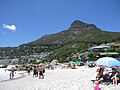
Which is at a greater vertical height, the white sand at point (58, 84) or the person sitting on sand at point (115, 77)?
the person sitting on sand at point (115, 77)

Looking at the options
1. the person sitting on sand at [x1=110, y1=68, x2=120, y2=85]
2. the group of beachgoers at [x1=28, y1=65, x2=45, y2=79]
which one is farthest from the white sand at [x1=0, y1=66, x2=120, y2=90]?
the group of beachgoers at [x1=28, y1=65, x2=45, y2=79]

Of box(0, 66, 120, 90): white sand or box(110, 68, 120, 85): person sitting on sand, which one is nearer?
box(110, 68, 120, 85): person sitting on sand

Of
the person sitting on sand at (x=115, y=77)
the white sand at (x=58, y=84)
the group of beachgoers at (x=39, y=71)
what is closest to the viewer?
the person sitting on sand at (x=115, y=77)

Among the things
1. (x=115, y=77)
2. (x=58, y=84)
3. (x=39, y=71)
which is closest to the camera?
(x=115, y=77)

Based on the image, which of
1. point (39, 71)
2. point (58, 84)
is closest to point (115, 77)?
point (58, 84)

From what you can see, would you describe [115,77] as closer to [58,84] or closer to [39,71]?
[58,84]

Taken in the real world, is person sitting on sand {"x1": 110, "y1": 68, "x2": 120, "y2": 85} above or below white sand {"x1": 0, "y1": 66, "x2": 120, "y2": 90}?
above

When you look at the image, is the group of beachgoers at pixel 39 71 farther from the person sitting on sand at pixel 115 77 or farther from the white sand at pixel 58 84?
the person sitting on sand at pixel 115 77

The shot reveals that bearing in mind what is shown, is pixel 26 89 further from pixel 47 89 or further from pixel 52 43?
pixel 52 43

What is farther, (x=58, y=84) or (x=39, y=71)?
(x=39, y=71)

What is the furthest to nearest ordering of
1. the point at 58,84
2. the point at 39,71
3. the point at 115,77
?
the point at 39,71
the point at 58,84
the point at 115,77

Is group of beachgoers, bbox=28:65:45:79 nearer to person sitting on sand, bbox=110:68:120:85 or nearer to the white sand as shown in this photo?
the white sand

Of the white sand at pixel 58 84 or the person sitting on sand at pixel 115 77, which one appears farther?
the white sand at pixel 58 84

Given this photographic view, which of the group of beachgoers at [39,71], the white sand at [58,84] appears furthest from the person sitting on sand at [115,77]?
the group of beachgoers at [39,71]
